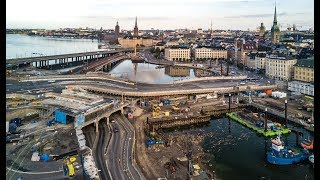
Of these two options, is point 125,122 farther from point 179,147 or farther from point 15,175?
point 15,175

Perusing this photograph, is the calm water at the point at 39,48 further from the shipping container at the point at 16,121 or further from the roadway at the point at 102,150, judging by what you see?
the roadway at the point at 102,150

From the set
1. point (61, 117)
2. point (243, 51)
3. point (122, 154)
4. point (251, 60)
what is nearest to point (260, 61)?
point (251, 60)

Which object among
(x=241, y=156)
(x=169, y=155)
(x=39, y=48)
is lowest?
(x=241, y=156)

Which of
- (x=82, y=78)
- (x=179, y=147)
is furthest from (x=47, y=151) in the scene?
(x=82, y=78)

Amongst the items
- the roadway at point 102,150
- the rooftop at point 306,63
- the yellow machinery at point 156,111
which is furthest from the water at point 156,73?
the roadway at point 102,150

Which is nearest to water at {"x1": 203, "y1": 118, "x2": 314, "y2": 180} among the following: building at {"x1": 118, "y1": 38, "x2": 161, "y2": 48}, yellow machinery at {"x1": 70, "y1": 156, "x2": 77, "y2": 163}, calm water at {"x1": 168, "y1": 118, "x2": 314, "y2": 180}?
calm water at {"x1": 168, "y1": 118, "x2": 314, "y2": 180}

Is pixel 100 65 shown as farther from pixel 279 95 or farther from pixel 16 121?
pixel 16 121
